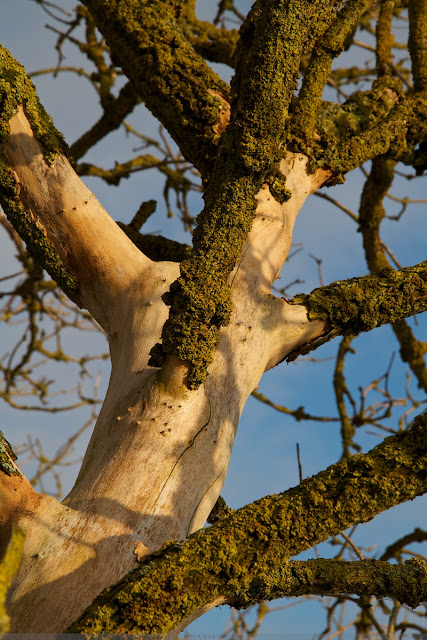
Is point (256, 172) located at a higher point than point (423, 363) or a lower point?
lower

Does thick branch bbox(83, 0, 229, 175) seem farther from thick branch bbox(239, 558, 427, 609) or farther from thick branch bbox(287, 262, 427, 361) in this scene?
thick branch bbox(239, 558, 427, 609)

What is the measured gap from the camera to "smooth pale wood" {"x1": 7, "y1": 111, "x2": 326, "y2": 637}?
5.74 feet

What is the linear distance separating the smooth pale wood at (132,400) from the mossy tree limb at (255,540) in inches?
9.0

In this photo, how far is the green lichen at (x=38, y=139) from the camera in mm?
2398

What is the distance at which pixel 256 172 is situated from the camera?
2119 millimetres

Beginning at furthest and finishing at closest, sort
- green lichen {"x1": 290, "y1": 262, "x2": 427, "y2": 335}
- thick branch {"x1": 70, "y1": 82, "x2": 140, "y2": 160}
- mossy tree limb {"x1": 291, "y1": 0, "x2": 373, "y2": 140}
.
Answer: thick branch {"x1": 70, "y1": 82, "x2": 140, "y2": 160}
mossy tree limb {"x1": 291, "y1": 0, "x2": 373, "y2": 140}
green lichen {"x1": 290, "y1": 262, "x2": 427, "y2": 335}

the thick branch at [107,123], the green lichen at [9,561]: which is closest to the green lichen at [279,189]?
the green lichen at [9,561]

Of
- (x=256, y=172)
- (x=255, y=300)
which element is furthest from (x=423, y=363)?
(x=256, y=172)

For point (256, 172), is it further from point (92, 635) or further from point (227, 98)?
point (92, 635)

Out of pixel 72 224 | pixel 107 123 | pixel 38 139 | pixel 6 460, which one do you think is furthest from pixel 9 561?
pixel 107 123

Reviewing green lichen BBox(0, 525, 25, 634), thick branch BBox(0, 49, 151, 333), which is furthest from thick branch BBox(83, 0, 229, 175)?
green lichen BBox(0, 525, 25, 634)

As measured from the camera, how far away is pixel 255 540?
1.56 m

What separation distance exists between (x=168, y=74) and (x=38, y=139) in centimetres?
84

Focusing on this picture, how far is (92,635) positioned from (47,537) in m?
0.44
